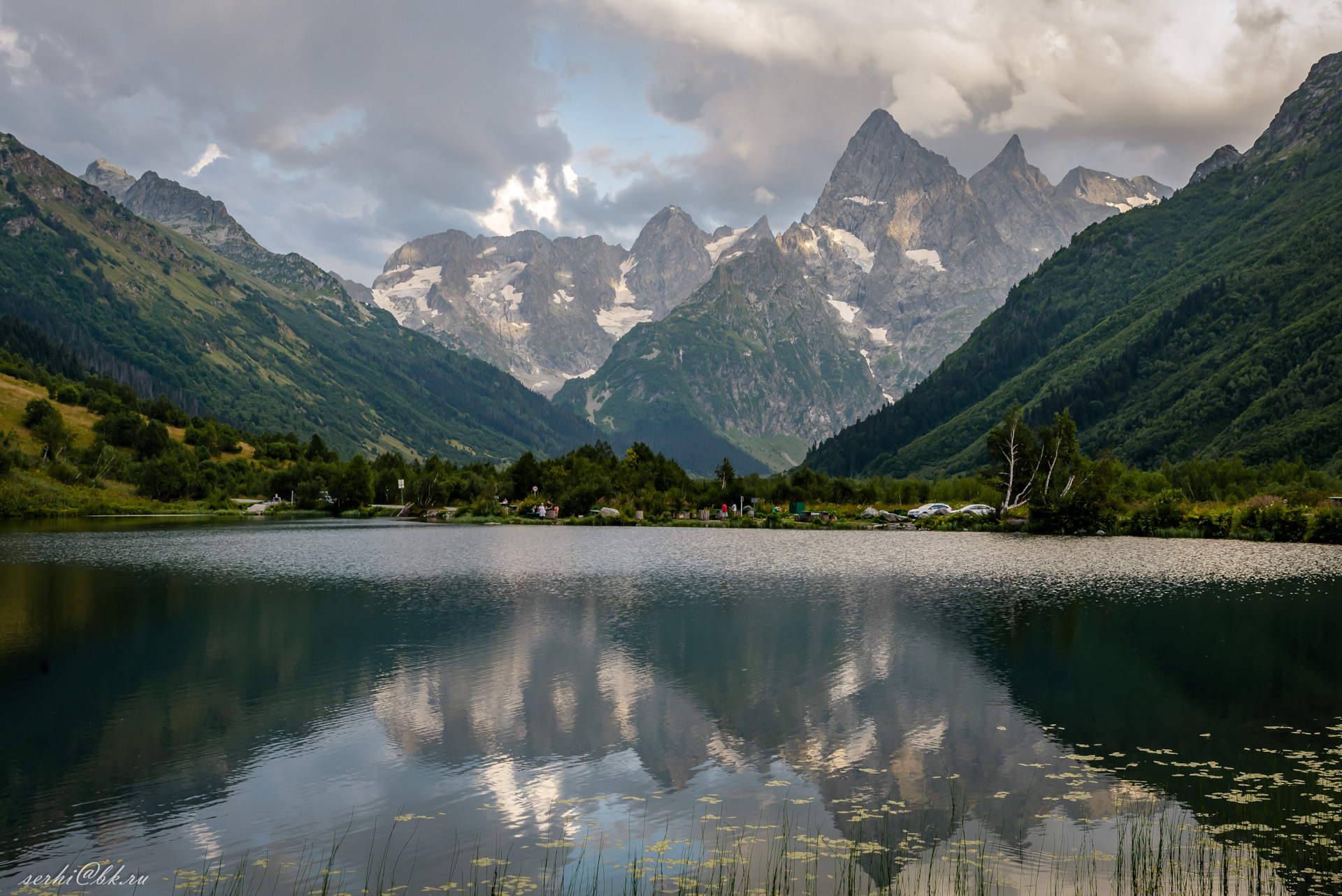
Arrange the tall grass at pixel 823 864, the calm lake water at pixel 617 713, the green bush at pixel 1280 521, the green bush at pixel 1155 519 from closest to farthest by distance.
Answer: the tall grass at pixel 823 864 → the calm lake water at pixel 617 713 → the green bush at pixel 1280 521 → the green bush at pixel 1155 519

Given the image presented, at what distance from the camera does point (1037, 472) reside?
125438 millimetres

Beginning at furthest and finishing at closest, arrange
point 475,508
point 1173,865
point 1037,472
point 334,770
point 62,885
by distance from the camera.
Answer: point 475,508 < point 1037,472 < point 334,770 < point 1173,865 < point 62,885

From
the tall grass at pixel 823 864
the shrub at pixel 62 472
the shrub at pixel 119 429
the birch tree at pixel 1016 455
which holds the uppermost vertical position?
the shrub at pixel 119 429

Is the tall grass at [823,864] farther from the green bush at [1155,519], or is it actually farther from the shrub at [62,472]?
the shrub at [62,472]

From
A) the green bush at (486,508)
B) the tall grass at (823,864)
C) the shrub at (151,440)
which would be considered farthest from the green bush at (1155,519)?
the shrub at (151,440)

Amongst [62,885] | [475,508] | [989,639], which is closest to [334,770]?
[62,885]

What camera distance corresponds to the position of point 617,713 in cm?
2456

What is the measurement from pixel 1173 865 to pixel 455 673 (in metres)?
22.4

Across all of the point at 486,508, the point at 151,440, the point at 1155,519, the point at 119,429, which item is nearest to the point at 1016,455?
the point at 1155,519

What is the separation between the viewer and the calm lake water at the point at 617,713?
53.5 feet

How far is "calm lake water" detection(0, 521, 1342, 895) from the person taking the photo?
16312 mm

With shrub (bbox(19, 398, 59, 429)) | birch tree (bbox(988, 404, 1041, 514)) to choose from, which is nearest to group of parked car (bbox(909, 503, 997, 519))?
birch tree (bbox(988, 404, 1041, 514))

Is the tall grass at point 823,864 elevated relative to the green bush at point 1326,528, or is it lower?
lower

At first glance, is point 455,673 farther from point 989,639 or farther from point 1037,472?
point 1037,472
